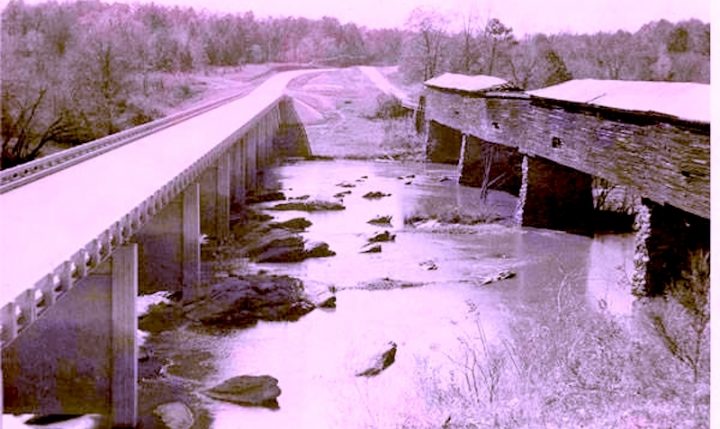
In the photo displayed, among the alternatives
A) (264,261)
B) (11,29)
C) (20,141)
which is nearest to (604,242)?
(264,261)

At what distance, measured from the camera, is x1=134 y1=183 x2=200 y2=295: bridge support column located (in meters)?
24.4

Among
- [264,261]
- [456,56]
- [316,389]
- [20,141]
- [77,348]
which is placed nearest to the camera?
[77,348]

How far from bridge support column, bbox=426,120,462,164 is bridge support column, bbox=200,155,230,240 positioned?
88.9 ft

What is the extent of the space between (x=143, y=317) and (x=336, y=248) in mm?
9532

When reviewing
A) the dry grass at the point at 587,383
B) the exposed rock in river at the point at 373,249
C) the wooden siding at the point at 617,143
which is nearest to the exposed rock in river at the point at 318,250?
the exposed rock in river at the point at 373,249

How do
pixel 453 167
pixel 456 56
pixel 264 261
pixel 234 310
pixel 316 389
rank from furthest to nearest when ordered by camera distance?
pixel 456 56 → pixel 453 167 → pixel 264 261 → pixel 234 310 → pixel 316 389

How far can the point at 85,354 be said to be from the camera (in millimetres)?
16047

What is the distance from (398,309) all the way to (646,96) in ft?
31.3

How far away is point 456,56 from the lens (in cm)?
7031

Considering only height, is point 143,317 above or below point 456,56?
below

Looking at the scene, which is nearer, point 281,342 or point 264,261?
point 281,342

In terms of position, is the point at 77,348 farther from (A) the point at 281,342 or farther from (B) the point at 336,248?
(B) the point at 336,248

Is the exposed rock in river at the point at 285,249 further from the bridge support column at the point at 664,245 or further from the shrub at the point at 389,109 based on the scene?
the shrub at the point at 389,109

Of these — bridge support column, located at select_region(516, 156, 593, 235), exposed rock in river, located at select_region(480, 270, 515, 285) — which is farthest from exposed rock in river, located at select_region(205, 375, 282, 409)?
bridge support column, located at select_region(516, 156, 593, 235)
